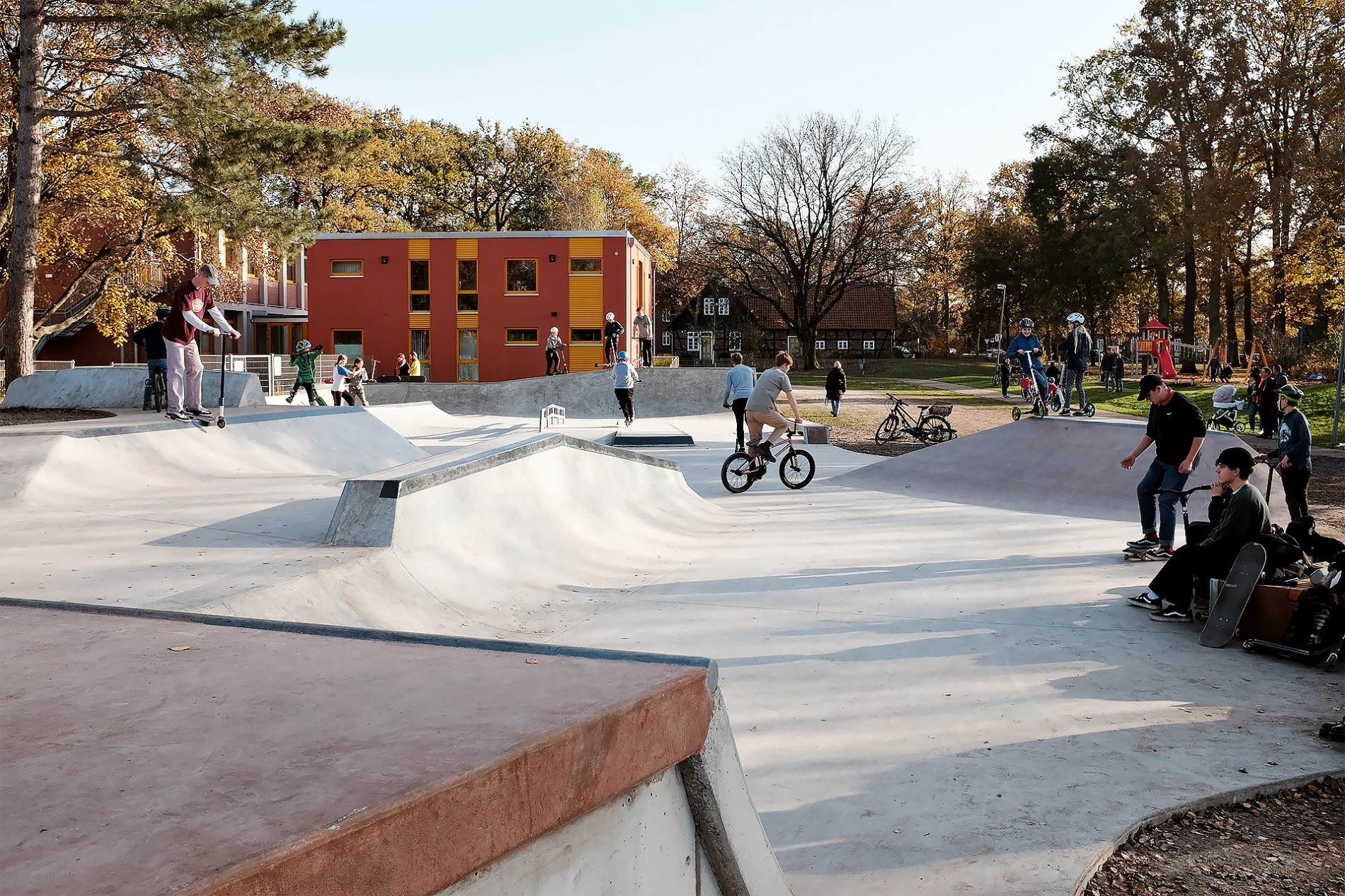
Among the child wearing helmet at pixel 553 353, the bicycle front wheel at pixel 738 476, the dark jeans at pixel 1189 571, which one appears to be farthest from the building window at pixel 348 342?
the dark jeans at pixel 1189 571

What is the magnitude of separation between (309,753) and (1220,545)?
6.49 meters

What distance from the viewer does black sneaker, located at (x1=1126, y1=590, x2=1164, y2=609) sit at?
7.16 m

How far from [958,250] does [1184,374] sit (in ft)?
107

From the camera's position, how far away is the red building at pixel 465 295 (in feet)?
125

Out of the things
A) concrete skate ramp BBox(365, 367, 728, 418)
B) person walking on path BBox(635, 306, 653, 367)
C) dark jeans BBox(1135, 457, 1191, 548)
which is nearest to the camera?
dark jeans BBox(1135, 457, 1191, 548)

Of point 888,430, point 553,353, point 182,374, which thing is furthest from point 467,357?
point 182,374

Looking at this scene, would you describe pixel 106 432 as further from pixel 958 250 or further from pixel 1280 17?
pixel 958 250

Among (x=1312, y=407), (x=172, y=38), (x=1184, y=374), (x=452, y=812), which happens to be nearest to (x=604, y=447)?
(x=452, y=812)

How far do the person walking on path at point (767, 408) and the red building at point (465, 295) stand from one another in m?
25.0

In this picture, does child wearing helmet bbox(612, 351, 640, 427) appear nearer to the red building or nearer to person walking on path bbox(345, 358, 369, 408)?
person walking on path bbox(345, 358, 369, 408)

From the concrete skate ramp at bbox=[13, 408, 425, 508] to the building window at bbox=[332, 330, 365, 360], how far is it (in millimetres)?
25565

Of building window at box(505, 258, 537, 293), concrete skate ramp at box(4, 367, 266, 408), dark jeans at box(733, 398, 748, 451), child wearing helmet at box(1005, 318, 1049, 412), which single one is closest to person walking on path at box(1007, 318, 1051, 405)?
child wearing helmet at box(1005, 318, 1049, 412)

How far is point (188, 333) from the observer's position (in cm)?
970

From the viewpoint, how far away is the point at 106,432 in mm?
9117
